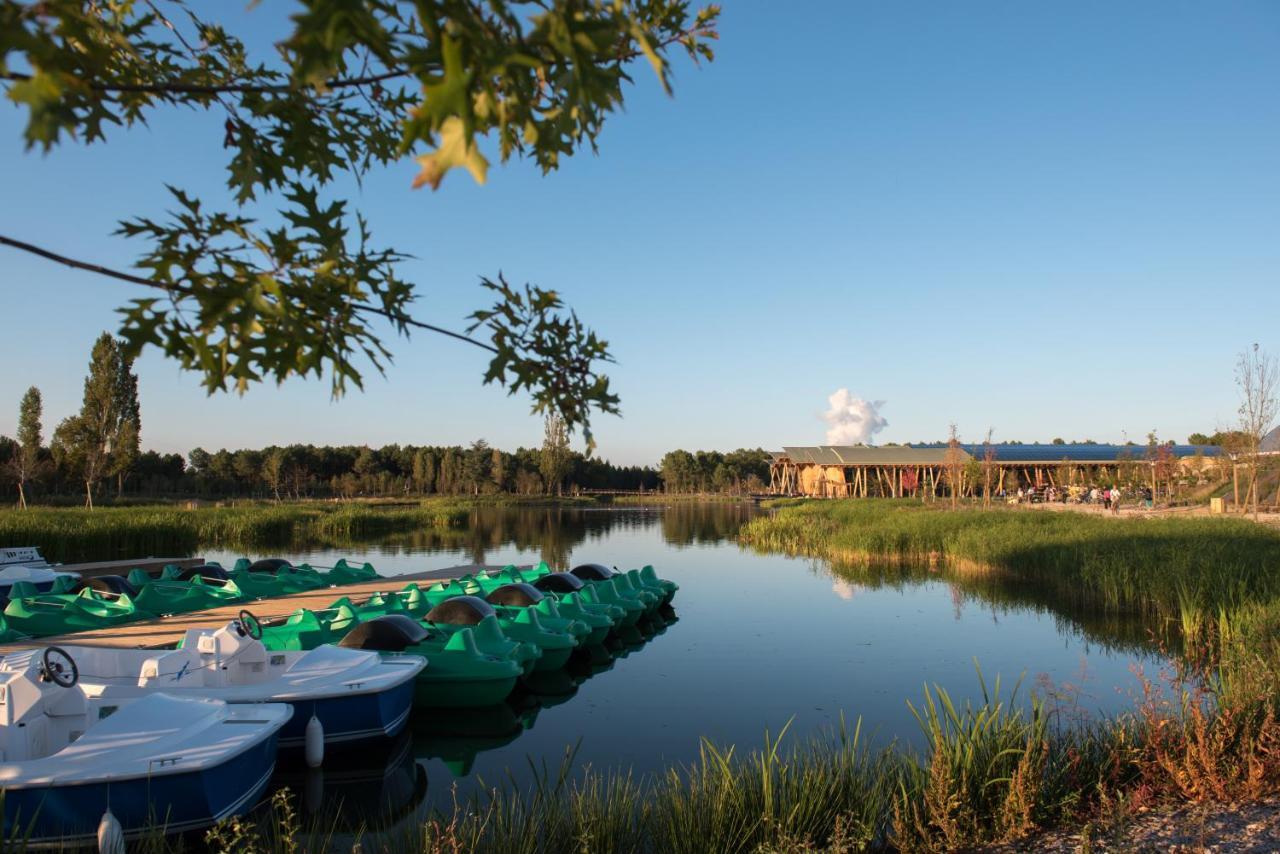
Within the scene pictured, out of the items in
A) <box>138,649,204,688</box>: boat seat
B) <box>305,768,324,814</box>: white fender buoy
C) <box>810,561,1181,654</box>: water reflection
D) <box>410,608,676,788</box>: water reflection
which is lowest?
<box>410,608,676,788</box>: water reflection

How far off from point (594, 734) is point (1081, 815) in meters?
5.52

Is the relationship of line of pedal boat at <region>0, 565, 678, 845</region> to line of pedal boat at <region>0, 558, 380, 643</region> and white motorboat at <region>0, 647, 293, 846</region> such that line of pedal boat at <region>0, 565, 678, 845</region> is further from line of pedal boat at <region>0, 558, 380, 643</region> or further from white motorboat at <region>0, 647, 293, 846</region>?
line of pedal boat at <region>0, 558, 380, 643</region>

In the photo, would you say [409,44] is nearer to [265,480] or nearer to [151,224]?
[151,224]

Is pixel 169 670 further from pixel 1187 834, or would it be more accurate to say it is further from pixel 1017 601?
pixel 1017 601

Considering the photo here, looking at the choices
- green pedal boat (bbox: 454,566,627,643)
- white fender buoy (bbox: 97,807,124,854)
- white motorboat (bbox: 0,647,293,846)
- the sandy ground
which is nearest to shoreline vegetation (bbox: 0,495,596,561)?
green pedal boat (bbox: 454,566,627,643)

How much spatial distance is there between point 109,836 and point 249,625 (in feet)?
12.2

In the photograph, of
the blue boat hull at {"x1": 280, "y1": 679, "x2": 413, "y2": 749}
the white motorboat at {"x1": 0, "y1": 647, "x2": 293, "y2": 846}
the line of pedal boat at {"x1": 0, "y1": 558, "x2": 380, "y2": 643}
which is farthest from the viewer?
the line of pedal boat at {"x1": 0, "y1": 558, "x2": 380, "y2": 643}

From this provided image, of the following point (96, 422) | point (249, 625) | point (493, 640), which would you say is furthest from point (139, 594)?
point (96, 422)

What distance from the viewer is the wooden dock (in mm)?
11898

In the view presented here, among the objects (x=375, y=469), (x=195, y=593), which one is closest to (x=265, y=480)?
(x=375, y=469)

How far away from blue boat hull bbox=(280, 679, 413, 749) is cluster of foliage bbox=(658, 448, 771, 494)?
236 feet

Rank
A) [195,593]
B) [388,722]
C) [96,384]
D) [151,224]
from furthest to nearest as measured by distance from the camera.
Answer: [96,384] → [195,593] → [388,722] → [151,224]

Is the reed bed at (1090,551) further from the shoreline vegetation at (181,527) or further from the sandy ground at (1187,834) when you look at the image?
the shoreline vegetation at (181,527)

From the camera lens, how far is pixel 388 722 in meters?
8.47
